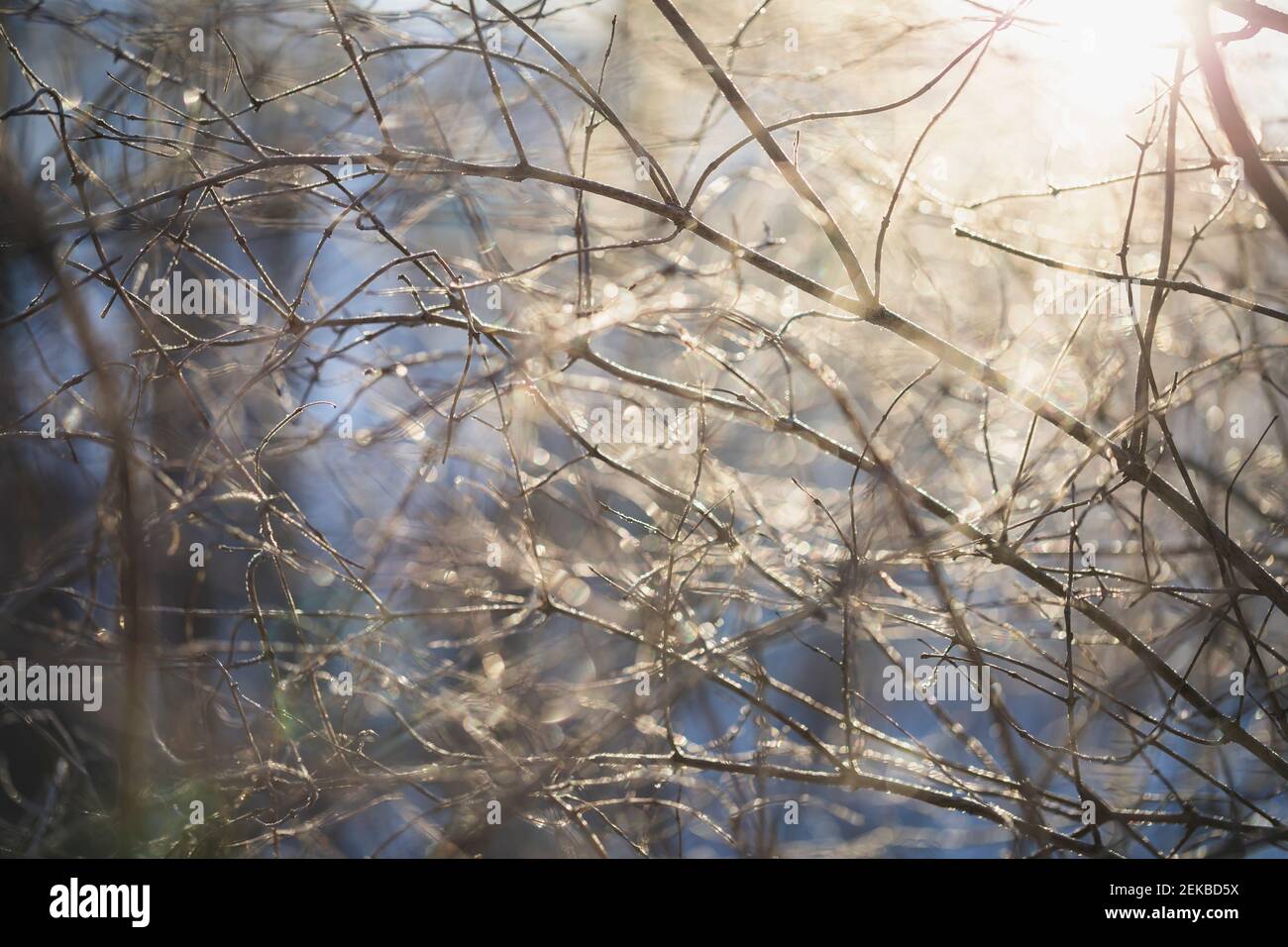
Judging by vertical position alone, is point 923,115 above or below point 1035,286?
above

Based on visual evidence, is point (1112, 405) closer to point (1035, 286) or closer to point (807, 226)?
point (1035, 286)

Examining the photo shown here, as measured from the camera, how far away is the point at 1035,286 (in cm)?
200

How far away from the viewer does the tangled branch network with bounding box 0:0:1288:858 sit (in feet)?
4.23

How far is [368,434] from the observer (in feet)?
5.47

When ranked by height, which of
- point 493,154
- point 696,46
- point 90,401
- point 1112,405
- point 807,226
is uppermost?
point 807,226

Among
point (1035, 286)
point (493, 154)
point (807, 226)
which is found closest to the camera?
point (1035, 286)

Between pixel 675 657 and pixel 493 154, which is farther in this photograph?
pixel 493 154

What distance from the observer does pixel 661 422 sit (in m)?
1.74

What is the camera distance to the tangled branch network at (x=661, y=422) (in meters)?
1.29
